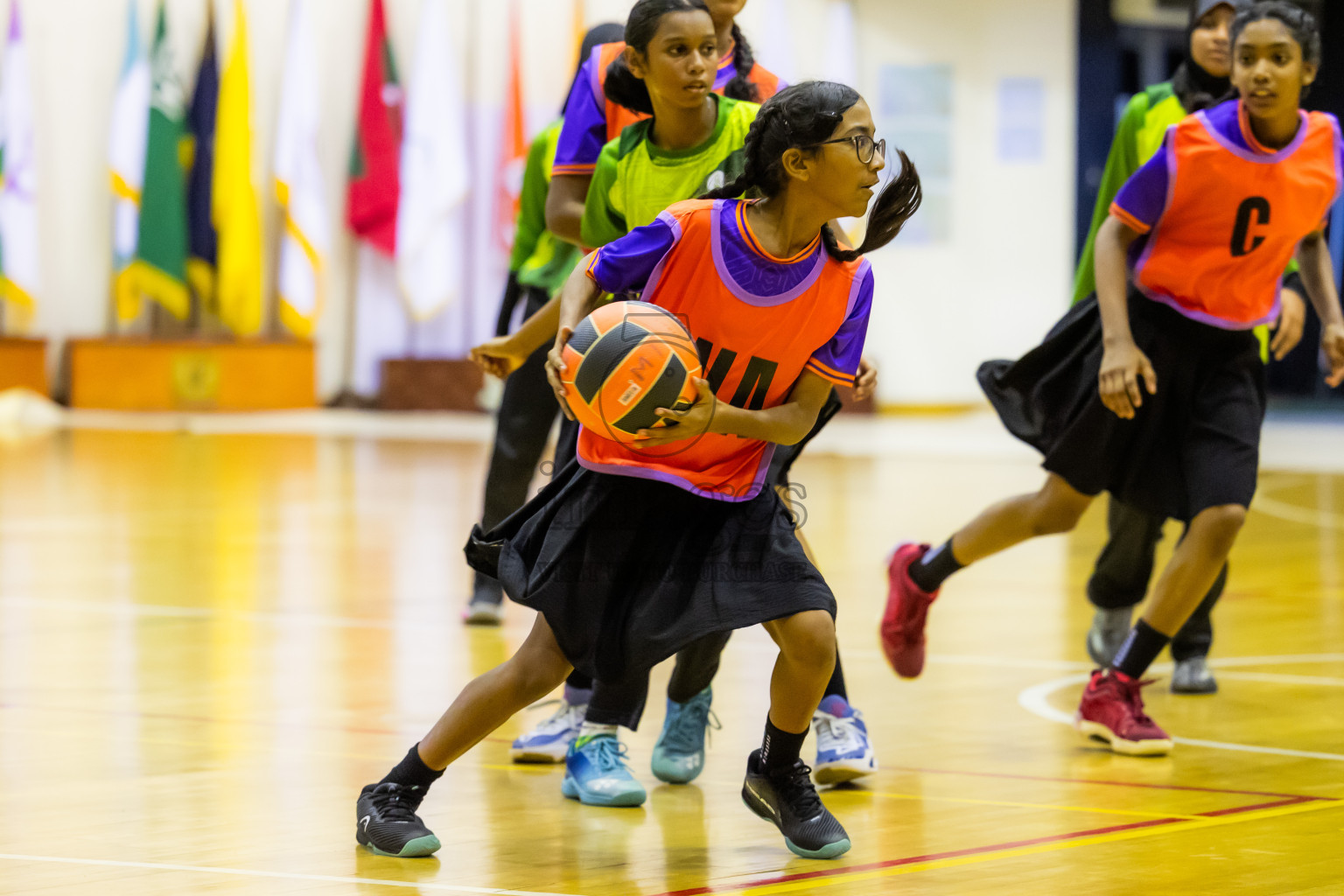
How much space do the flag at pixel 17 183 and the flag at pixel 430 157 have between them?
2.75 m

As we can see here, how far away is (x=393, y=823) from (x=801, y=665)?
65cm

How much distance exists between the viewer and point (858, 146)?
8.19ft

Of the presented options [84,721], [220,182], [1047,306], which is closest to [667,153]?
[84,721]

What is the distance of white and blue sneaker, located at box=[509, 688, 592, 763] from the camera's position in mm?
3223

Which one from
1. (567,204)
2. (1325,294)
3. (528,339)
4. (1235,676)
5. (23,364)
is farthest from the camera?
(23,364)

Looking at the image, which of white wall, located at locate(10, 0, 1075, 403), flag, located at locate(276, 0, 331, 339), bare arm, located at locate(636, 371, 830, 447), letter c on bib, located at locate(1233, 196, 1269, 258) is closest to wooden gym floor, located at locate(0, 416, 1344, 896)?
bare arm, located at locate(636, 371, 830, 447)

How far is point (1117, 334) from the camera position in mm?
3391

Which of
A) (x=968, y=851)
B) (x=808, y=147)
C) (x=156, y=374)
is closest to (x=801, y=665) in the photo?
(x=968, y=851)

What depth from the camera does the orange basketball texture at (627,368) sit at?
7.62 feet

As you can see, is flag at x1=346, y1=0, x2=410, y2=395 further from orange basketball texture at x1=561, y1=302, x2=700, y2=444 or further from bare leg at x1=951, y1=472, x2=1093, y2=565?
orange basketball texture at x1=561, y1=302, x2=700, y2=444

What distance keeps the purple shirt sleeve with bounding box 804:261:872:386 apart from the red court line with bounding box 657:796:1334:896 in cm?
72

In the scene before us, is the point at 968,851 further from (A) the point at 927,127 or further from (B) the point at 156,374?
(A) the point at 927,127

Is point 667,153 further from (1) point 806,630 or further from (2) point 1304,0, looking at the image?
(2) point 1304,0

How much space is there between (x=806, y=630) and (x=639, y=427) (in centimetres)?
40
